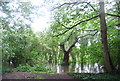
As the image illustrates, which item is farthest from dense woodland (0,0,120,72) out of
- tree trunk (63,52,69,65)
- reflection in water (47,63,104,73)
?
reflection in water (47,63,104,73)

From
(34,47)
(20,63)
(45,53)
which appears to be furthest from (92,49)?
(20,63)

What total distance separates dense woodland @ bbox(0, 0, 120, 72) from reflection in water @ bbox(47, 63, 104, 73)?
197 millimetres

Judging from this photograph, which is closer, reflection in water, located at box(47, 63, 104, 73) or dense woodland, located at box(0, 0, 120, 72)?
dense woodland, located at box(0, 0, 120, 72)

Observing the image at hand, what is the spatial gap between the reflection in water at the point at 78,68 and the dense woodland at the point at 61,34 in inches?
7.8

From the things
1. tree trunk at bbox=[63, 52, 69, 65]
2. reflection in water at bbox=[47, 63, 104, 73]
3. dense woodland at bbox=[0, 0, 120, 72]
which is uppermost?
dense woodland at bbox=[0, 0, 120, 72]

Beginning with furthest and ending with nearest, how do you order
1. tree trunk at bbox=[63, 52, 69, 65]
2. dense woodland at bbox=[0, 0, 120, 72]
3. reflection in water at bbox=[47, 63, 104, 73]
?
tree trunk at bbox=[63, 52, 69, 65], reflection in water at bbox=[47, 63, 104, 73], dense woodland at bbox=[0, 0, 120, 72]

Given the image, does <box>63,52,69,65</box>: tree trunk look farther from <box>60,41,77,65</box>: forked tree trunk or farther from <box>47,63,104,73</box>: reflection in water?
<box>47,63,104,73</box>: reflection in water

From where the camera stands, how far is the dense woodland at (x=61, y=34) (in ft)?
11.0

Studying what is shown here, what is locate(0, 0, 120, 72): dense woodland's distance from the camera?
336cm

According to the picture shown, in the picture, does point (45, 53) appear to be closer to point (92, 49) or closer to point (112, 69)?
point (92, 49)

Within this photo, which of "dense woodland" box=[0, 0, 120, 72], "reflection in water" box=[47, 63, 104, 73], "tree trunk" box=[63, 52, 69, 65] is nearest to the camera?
"dense woodland" box=[0, 0, 120, 72]

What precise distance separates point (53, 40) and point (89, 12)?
1.63 metres

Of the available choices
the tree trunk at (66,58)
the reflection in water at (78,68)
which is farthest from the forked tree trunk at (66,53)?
the reflection in water at (78,68)

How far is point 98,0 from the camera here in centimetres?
323
